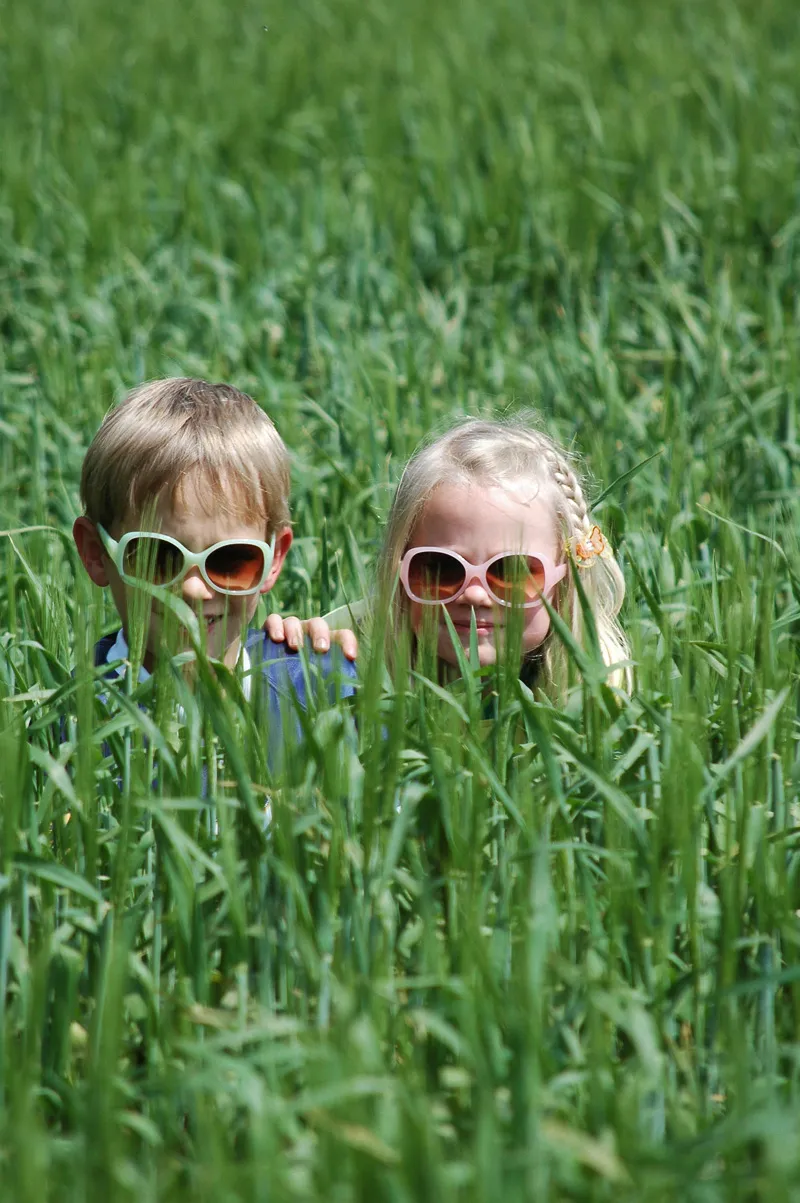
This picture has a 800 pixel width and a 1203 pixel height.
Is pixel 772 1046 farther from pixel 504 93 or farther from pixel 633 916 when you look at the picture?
pixel 504 93

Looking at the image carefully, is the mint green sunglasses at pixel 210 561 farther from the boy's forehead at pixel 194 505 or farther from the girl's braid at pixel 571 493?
the girl's braid at pixel 571 493

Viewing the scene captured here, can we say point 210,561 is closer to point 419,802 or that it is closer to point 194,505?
point 194,505

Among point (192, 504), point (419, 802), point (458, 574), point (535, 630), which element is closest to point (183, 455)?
point (192, 504)

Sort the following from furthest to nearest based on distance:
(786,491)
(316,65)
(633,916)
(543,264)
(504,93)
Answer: (316,65)
(504,93)
(543,264)
(786,491)
(633,916)

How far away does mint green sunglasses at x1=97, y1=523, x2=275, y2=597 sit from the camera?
6.69ft

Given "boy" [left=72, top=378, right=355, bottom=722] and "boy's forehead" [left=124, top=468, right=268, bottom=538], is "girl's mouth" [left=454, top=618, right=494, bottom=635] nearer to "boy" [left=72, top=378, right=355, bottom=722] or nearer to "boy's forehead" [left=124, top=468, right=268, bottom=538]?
"boy" [left=72, top=378, right=355, bottom=722]

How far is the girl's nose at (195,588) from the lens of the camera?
2059 mm

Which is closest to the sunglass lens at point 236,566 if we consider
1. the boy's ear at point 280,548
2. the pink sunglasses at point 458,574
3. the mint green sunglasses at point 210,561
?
the mint green sunglasses at point 210,561

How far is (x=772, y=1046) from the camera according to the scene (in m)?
1.38

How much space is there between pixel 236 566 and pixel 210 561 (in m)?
0.04

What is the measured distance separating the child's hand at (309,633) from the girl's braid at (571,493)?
0.37 metres

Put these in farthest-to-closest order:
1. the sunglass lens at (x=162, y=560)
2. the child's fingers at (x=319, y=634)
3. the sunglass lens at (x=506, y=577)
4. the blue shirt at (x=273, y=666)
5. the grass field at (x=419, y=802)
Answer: the child's fingers at (x=319, y=634), the sunglass lens at (x=506, y=577), the sunglass lens at (x=162, y=560), the blue shirt at (x=273, y=666), the grass field at (x=419, y=802)

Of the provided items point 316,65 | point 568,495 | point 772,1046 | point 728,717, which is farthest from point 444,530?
point 316,65

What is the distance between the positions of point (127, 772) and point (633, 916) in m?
0.55
